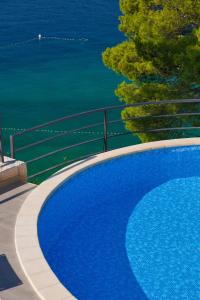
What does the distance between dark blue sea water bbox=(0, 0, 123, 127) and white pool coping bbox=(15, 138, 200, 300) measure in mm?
16304

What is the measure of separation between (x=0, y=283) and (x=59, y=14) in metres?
36.5

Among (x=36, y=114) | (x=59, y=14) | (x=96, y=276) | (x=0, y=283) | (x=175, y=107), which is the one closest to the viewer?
(x=0, y=283)

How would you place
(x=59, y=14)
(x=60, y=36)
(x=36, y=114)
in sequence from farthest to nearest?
(x=59, y=14) < (x=60, y=36) < (x=36, y=114)

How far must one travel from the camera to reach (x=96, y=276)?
7.34 metres

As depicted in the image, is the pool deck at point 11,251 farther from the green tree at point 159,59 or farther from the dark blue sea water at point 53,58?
the dark blue sea water at point 53,58

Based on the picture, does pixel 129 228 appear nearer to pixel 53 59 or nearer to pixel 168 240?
pixel 168 240

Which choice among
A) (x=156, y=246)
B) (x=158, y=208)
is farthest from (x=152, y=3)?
(x=156, y=246)

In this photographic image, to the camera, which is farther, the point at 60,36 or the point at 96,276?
the point at 60,36

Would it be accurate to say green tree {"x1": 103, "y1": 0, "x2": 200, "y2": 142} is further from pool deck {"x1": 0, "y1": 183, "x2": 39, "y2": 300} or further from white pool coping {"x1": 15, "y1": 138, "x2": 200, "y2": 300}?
pool deck {"x1": 0, "y1": 183, "x2": 39, "y2": 300}

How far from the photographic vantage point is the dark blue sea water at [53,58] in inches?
1102

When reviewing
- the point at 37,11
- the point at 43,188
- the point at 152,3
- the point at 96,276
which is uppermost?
the point at 37,11

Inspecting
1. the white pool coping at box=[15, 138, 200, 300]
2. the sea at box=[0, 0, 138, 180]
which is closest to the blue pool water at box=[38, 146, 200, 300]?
the white pool coping at box=[15, 138, 200, 300]

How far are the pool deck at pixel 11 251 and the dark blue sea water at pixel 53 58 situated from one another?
17.1 m

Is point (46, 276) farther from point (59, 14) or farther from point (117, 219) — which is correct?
point (59, 14)
